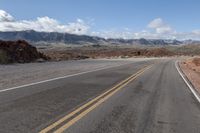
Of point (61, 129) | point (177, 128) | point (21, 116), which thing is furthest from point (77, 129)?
point (177, 128)

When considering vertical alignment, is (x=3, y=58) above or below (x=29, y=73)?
below

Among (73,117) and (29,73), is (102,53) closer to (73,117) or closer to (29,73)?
(29,73)

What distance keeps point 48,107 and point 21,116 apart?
1396mm

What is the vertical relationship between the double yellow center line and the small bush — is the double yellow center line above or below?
above

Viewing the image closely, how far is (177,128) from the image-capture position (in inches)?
286

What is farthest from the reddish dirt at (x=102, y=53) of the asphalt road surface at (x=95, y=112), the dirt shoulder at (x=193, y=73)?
the asphalt road surface at (x=95, y=112)

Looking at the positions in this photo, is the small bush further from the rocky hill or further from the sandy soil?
the sandy soil

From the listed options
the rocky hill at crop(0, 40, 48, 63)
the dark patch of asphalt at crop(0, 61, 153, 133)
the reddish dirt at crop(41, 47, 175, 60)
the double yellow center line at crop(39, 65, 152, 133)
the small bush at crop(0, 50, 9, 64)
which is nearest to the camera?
the double yellow center line at crop(39, 65, 152, 133)

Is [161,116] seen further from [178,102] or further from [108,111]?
[178,102]

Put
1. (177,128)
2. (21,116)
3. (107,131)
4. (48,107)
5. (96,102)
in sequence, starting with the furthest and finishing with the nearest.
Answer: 1. (96,102)
2. (48,107)
3. (21,116)
4. (177,128)
5. (107,131)

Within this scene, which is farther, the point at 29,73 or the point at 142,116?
the point at 29,73

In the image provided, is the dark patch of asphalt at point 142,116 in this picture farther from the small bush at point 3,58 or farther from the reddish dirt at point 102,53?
the reddish dirt at point 102,53

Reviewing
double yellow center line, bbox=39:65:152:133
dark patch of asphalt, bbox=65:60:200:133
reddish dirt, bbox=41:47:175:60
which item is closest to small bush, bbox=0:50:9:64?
reddish dirt, bbox=41:47:175:60

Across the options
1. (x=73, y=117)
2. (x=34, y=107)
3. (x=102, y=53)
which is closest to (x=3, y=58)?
(x=34, y=107)
